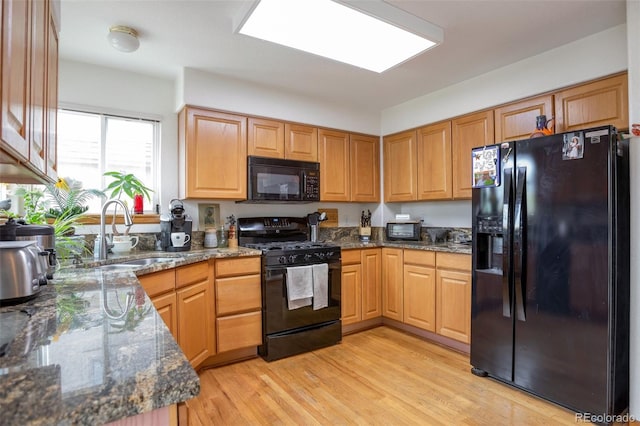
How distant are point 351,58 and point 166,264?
5.95 feet

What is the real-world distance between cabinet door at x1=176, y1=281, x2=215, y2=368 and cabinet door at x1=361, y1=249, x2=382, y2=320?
4.99 feet

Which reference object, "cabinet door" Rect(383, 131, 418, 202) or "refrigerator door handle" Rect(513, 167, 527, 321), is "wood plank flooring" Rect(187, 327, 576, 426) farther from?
"cabinet door" Rect(383, 131, 418, 202)

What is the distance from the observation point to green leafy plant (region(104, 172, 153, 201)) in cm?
275

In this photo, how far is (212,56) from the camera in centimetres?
259

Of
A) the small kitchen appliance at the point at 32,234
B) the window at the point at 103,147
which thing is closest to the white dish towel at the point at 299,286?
the window at the point at 103,147

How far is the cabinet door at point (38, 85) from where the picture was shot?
1.07 m

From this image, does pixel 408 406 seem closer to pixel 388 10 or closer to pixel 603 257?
pixel 603 257

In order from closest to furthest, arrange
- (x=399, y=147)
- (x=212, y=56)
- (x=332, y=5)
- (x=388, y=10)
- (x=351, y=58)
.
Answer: (x=332, y=5), (x=388, y=10), (x=351, y=58), (x=212, y=56), (x=399, y=147)

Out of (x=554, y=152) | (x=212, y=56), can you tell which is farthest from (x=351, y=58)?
(x=554, y=152)

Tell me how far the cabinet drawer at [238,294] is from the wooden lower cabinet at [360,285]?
2.96 ft

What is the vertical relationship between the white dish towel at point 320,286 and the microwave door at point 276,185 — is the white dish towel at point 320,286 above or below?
below

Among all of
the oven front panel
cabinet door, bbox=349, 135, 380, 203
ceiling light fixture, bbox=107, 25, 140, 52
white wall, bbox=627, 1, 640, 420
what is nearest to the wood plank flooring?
the oven front panel

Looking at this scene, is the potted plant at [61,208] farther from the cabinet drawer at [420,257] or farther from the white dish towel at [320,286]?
the cabinet drawer at [420,257]

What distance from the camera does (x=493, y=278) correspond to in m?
2.36
